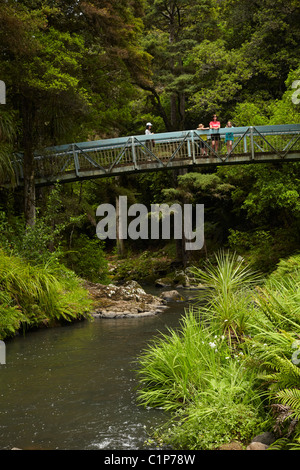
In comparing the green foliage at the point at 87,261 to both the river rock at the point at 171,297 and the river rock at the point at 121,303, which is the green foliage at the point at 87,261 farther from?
the river rock at the point at 171,297

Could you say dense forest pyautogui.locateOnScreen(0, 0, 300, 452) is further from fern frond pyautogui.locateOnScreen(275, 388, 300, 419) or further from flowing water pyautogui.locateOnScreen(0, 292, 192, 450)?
fern frond pyautogui.locateOnScreen(275, 388, 300, 419)

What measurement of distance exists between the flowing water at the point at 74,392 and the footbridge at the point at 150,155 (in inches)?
252

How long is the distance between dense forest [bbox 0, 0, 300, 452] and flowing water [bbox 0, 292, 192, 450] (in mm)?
1218

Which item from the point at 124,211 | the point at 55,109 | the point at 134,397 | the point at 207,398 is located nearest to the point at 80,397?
the point at 134,397

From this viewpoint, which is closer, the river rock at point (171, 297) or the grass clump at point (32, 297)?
the grass clump at point (32, 297)

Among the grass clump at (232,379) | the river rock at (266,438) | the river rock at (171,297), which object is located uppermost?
the grass clump at (232,379)

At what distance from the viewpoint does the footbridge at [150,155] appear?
48.8ft

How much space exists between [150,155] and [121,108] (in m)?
3.45

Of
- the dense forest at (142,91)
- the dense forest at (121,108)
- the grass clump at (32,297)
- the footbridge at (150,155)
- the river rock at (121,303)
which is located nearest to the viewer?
the grass clump at (32,297)

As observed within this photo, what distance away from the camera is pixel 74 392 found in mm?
5934

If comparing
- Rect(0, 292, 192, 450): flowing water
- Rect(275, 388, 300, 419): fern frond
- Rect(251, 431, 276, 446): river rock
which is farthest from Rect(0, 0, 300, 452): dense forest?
Rect(275, 388, 300, 419): fern frond

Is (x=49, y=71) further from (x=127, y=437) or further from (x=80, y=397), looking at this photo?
Answer: (x=127, y=437)

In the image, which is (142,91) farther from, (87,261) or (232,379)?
(232,379)

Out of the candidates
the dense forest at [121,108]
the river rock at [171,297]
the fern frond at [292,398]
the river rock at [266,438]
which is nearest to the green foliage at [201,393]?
the river rock at [266,438]
